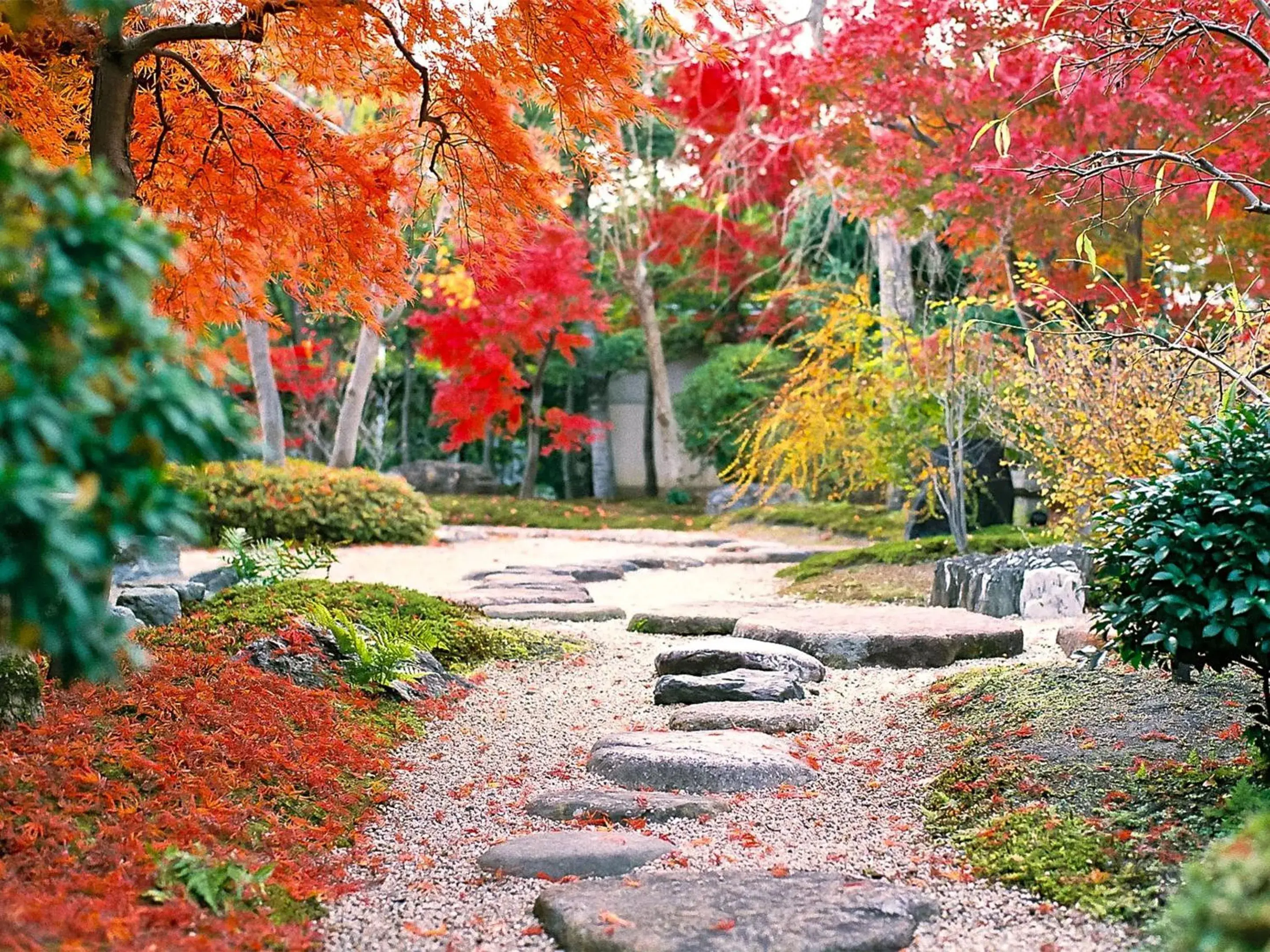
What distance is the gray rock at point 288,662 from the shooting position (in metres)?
4.70

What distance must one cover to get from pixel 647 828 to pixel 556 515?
12.2 metres

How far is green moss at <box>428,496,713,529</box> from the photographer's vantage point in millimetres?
15164

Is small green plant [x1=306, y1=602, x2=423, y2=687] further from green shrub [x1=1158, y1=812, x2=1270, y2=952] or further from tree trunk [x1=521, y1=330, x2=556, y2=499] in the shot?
tree trunk [x1=521, y1=330, x2=556, y2=499]

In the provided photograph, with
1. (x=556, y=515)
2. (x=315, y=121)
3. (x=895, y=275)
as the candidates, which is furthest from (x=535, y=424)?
(x=315, y=121)

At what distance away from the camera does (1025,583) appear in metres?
6.90

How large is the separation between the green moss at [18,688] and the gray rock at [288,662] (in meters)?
1.23

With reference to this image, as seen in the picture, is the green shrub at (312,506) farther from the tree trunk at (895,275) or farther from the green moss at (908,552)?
the tree trunk at (895,275)

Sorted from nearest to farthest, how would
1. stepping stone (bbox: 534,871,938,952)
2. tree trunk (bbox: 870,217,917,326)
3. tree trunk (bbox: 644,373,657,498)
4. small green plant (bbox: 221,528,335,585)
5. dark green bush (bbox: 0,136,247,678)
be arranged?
dark green bush (bbox: 0,136,247,678) < stepping stone (bbox: 534,871,938,952) < small green plant (bbox: 221,528,335,585) < tree trunk (bbox: 870,217,917,326) < tree trunk (bbox: 644,373,657,498)

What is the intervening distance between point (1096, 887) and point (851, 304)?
28.5ft

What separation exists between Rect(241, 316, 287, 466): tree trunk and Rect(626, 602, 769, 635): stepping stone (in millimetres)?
6045

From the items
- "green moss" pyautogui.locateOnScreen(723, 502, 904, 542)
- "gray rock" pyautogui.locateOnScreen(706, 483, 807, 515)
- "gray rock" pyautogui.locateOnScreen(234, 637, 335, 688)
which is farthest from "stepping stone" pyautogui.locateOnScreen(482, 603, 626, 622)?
"gray rock" pyautogui.locateOnScreen(706, 483, 807, 515)

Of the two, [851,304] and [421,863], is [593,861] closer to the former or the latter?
[421,863]

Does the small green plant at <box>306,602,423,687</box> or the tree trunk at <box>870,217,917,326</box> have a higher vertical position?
the tree trunk at <box>870,217,917,326</box>

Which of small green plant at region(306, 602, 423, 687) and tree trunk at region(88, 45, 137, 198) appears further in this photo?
small green plant at region(306, 602, 423, 687)
